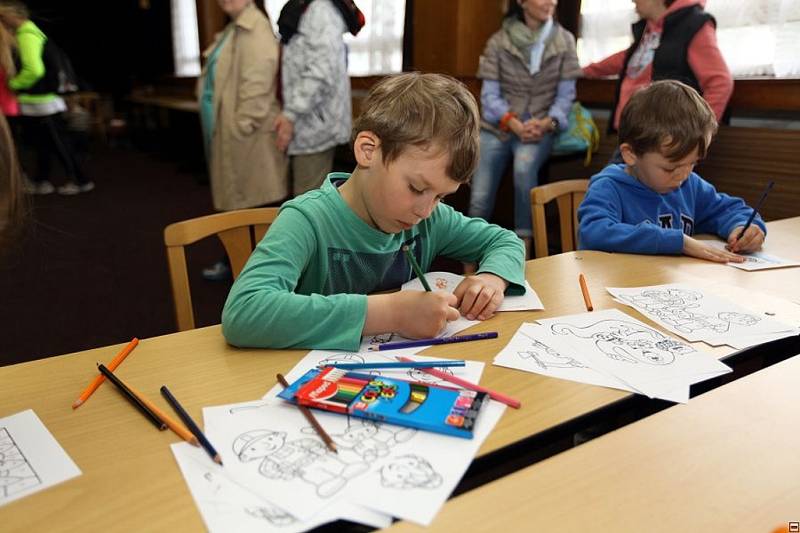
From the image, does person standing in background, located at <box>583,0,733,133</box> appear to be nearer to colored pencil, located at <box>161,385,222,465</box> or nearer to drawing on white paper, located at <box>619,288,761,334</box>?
drawing on white paper, located at <box>619,288,761,334</box>

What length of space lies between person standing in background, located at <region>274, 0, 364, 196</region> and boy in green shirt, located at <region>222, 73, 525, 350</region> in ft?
4.20

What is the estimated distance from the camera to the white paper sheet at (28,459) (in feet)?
1.94

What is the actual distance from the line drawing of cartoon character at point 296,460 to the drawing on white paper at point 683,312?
→ 25.4 inches

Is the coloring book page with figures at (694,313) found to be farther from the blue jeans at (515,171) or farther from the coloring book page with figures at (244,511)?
the blue jeans at (515,171)

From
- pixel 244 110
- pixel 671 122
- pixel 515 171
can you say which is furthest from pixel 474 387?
pixel 515 171

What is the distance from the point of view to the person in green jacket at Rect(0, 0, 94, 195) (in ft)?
13.5

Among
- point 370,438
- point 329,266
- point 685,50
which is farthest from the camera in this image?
point 685,50

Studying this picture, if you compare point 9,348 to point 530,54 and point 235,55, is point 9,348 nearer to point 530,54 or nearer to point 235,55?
point 235,55

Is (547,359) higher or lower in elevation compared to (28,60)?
lower

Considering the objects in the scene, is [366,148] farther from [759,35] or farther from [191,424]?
[759,35]

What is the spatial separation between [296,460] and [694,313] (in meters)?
0.77

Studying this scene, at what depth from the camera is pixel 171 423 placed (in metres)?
0.68

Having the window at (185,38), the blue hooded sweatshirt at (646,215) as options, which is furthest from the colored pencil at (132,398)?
the window at (185,38)

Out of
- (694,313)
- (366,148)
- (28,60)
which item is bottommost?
(694,313)
